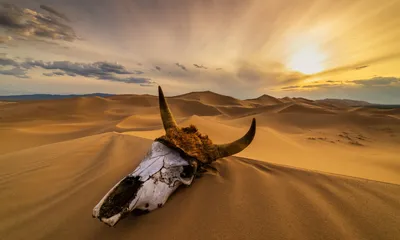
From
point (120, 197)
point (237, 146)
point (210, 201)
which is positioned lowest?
point (210, 201)

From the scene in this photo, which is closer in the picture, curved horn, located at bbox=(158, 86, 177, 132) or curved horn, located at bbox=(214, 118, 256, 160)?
curved horn, located at bbox=(214, 118, 256, 160)

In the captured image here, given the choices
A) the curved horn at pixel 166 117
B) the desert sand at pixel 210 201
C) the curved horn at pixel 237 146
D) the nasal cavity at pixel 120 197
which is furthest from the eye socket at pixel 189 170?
the curved horn at pixel 166 117

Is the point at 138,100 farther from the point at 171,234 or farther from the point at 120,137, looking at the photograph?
the point at 171,234

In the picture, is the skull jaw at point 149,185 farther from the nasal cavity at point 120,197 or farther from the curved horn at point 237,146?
the curved horn at point 237,146

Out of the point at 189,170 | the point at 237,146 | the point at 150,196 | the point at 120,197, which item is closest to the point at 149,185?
the point at 150,196

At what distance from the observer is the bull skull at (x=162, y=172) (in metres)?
1.35

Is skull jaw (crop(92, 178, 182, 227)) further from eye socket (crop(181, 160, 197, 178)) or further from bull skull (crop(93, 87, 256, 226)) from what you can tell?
eye socket (crop(181, 160, 197, 178))

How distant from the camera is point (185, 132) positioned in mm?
2193

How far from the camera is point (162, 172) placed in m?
1.74

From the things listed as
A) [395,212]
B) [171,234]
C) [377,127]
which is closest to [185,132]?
[171,234]

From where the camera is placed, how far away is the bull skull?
1.35m

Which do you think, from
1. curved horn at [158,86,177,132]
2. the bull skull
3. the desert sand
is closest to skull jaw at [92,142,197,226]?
the bull skull

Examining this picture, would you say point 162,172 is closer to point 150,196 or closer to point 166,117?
point 150,196

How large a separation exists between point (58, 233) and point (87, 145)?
248 cm
